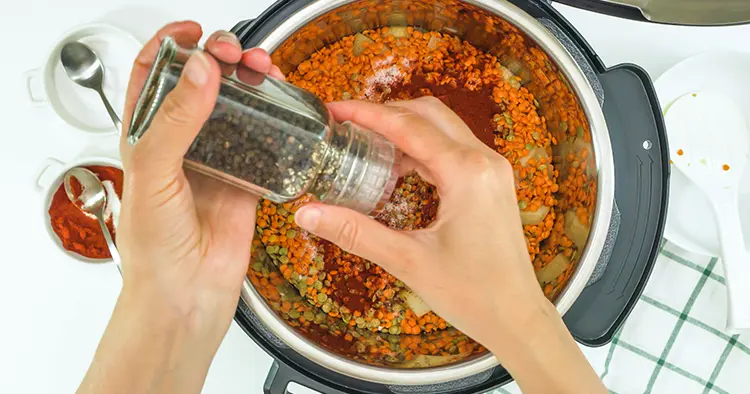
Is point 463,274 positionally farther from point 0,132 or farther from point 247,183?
point 0,132

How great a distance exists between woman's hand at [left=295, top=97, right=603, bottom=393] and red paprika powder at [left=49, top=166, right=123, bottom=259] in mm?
486

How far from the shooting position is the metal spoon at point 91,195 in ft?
3.21

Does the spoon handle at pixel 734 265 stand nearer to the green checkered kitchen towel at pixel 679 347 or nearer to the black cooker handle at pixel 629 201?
the green checkered kitchen towel at pixel 679 347

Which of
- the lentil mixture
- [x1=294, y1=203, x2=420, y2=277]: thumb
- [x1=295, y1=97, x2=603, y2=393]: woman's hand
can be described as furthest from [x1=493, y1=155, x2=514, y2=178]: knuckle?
the lentil mixture

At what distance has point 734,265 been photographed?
940mm

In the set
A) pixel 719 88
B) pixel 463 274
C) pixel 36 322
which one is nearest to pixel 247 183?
pixel 463 274

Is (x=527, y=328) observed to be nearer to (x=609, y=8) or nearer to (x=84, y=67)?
(x=609, y=8)

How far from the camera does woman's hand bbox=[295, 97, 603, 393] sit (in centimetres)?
68

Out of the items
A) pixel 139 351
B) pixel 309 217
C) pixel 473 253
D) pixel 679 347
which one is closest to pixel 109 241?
pixel 139 351

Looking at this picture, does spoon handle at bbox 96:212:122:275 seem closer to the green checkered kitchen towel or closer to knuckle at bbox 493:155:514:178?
knuckle at bbox 493:155:514:178

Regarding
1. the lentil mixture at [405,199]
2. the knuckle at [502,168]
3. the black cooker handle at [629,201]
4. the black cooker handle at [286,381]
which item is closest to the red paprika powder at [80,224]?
the lentil mixture at [405,199]

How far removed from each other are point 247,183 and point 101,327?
1.81ft

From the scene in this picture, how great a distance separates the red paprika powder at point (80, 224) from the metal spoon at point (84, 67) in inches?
3.2

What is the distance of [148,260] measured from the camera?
69 centimetres
